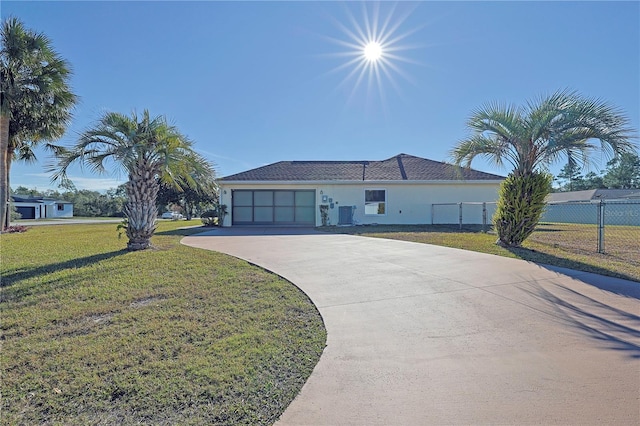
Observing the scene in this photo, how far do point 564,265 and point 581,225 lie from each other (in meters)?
18.3

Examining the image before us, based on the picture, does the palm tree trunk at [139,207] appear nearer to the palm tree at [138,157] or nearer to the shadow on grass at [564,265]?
the palm tree at [138,157]

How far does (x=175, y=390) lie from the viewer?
7.87ft

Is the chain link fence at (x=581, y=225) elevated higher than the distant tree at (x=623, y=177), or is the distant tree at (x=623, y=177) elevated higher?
the distant tree at (x=623, y=177)

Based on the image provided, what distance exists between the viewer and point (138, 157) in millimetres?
7934

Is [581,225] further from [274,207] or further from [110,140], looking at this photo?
[110,140]

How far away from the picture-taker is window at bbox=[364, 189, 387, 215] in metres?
17.1

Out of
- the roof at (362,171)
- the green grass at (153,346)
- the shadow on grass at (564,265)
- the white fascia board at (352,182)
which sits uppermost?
the roof at (362,171)

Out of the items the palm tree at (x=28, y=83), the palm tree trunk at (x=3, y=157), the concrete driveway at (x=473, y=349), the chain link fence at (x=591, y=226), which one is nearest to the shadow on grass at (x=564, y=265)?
the concrete driveway at (x=473, y=349)

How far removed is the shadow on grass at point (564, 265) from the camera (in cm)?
531

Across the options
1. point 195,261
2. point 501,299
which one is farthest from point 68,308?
point 501,299

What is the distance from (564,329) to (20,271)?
30.4ft

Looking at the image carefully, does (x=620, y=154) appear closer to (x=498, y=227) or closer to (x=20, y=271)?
(x=498, y=227)

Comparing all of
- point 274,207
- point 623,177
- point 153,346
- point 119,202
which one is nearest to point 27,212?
point 119,202

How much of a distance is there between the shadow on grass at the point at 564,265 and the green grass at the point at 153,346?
5111mm
